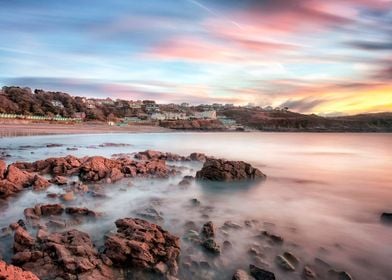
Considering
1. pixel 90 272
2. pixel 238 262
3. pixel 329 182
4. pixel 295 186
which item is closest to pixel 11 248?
pixel 90 272

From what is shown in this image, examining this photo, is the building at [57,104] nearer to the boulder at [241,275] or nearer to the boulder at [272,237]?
the boulder at [272,237]

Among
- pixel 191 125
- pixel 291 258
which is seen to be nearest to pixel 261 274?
pixel 291 258

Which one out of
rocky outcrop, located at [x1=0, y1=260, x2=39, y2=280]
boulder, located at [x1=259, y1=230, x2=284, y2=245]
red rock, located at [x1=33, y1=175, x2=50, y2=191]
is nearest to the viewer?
rocky outcrop, located at [x1=0, y1=260, x2=39, y2=280]

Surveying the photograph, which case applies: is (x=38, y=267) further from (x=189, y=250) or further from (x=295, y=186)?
(x=295, y=186)

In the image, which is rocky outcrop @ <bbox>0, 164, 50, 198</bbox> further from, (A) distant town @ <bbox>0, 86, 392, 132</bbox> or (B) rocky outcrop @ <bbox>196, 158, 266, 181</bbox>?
(A) distant town @ <bbox>0, 86, 392, 132</bbox>

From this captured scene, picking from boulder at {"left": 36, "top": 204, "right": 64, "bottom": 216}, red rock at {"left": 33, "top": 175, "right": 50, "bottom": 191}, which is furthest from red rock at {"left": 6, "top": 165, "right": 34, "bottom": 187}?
boulder at {"left": 36, "top": 204, "right": 64, "bottom": 216}

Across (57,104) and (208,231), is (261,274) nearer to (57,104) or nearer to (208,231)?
(208,231)

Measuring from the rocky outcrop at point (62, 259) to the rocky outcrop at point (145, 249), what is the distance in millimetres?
343

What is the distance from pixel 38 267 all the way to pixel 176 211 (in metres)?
5.03

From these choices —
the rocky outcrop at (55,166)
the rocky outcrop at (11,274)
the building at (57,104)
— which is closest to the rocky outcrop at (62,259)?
the rocky outcrop at (11,274)

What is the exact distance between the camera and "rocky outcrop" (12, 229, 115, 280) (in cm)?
582

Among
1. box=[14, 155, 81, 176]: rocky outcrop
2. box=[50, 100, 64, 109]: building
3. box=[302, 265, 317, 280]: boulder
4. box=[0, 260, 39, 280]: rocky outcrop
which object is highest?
box=[50, 100, 64, 109]: building

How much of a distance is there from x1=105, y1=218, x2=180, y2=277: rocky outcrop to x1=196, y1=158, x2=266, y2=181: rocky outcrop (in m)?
8.98

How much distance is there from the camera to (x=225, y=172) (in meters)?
16.4
